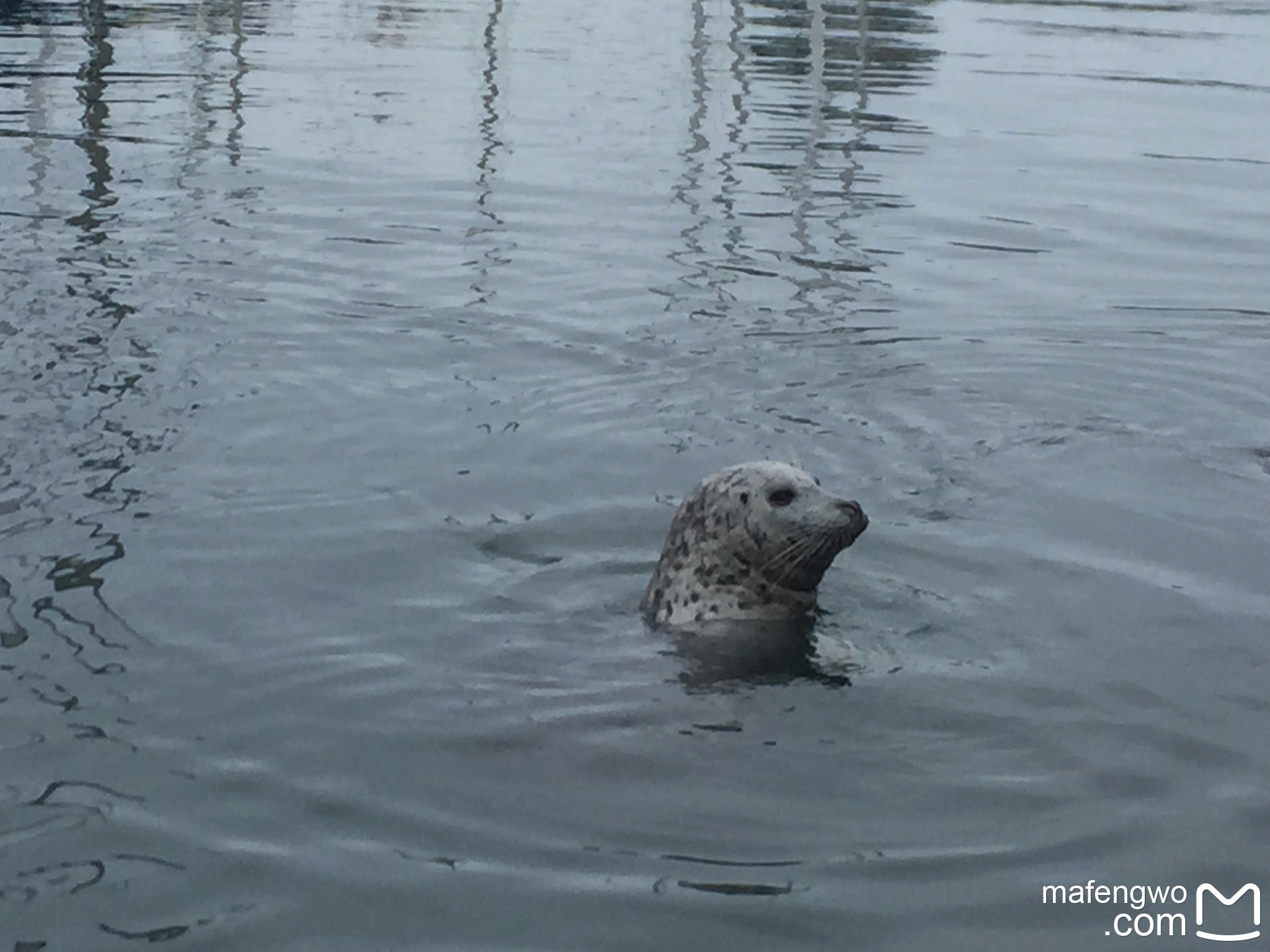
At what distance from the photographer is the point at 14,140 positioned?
16.2m

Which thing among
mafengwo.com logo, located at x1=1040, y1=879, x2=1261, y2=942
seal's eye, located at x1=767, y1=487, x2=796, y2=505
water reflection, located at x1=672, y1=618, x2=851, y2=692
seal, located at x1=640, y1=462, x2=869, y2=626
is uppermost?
seal's eye, located at x1=767, y1=487, x2=796, y2=505

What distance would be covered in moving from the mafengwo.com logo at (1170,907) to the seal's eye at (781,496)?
2.26 metres

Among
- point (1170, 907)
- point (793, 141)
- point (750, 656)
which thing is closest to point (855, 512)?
point (750, 656)

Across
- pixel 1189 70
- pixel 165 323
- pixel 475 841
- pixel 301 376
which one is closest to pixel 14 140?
pixel 165 323

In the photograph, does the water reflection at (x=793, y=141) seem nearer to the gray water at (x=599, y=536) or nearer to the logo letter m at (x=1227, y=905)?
the gray water at (x=599, y=536)

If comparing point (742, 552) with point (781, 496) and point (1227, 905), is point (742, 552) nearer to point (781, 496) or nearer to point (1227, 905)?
point (781, 496)

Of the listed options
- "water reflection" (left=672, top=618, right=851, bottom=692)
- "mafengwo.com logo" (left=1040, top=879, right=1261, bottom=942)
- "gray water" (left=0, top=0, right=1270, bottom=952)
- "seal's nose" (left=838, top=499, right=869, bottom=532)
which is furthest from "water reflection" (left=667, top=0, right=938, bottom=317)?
"mafengwo.com logo" (left=1040, top=879, right=1261, bottom=942)

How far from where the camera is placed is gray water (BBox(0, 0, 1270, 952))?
5.09 metres

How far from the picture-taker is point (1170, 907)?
493cm

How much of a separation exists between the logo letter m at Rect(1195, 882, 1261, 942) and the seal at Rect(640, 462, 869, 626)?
2.16m

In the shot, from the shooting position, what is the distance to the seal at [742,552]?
22.8ft

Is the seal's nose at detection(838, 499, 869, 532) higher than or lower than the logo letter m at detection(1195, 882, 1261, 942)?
higher

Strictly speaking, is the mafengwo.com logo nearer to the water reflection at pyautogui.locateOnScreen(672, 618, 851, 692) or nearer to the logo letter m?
the logo letter m

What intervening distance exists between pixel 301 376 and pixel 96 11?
15276 millimetres
